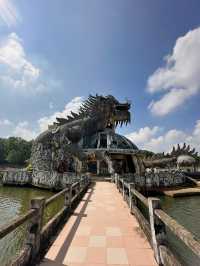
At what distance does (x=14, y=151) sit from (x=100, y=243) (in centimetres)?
5858

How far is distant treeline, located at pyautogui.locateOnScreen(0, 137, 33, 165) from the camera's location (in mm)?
56188

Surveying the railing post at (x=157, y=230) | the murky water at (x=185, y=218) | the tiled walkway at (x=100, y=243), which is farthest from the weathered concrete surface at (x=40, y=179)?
the railing post at (x=157, y=230)

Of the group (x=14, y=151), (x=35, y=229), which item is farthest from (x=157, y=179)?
(x=14, y=151)

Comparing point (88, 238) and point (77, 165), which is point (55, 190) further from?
point (88, 238)

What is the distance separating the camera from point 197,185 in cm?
2156

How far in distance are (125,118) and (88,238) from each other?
74.9 ft

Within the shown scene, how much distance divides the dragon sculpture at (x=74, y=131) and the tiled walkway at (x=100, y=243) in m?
14.1

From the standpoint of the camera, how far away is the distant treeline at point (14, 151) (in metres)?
56.2

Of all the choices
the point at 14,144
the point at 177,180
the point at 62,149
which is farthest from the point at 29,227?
the point at 14,144

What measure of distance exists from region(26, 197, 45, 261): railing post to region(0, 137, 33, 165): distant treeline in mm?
57931

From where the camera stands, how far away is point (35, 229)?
3.54m

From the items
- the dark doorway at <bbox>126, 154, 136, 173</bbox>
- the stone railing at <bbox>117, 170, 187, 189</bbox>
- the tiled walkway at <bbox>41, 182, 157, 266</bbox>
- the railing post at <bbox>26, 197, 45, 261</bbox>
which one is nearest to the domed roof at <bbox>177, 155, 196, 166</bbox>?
the stone railing at <bbox>117, 170, 187, 189</bbox>

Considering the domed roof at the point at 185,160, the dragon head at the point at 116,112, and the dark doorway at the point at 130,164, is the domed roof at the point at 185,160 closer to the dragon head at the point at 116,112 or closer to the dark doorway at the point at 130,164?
the dark doorway at the point at 130,164

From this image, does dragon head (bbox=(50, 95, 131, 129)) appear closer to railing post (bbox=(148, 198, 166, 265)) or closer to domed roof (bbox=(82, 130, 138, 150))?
domed roof (bbox=(82, 130, 138, 150))
